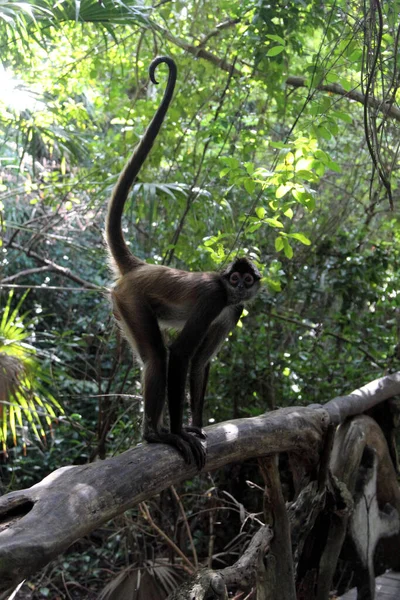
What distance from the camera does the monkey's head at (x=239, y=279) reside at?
342 centimetres

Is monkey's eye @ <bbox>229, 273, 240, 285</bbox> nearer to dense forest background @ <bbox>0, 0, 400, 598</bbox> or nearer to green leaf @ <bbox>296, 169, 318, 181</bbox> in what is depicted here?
green leaf @ <bbox>296, 169, 318, 181</bbox>

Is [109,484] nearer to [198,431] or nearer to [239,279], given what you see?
[198,431]

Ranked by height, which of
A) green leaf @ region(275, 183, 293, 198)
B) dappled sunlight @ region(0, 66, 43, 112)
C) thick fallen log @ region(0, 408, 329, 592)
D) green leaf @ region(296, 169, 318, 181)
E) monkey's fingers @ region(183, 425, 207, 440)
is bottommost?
monkey's fingers @ region(183, 425, 207, 440)

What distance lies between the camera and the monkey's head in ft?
11.2

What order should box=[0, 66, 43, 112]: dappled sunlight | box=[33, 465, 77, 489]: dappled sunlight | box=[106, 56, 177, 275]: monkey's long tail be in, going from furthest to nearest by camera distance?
box=[0, 66, 43, 112]: dappled sunlight
box=[106, 56, 177, 275]: monkey's long tail
box=[33, 465, 77, 489]: dappled sunlight

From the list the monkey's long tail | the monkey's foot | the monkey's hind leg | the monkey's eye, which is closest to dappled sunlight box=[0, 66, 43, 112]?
the monkey's long tail

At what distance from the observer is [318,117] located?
3832 millimetres

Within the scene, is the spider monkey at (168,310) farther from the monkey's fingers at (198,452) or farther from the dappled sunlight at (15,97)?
the dappled sunlight at (15,97)

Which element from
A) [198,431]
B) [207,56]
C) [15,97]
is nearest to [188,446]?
[198,431]

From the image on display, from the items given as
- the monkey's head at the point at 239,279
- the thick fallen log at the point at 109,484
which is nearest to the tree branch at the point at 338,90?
the monkey's head at the point at 239,279

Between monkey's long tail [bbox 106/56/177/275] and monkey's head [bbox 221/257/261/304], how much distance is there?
1.71 ft

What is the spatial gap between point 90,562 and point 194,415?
3.56 metres

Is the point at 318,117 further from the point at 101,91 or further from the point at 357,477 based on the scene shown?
the point at 101,91

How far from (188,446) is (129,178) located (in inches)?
57.9
